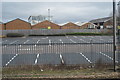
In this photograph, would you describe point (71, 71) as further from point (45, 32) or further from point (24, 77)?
point (45, 32)

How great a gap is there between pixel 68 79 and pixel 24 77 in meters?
1.57

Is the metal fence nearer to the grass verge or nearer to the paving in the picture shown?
the paving

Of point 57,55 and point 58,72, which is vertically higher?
point 57,55

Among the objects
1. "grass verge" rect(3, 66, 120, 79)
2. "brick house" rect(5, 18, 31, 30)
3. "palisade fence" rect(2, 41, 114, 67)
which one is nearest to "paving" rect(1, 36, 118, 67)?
"palisade fence" rect(2, 41, 114, 67)

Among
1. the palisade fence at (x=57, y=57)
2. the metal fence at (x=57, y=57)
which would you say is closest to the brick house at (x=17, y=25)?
the metal fence at (x=57, y=57)

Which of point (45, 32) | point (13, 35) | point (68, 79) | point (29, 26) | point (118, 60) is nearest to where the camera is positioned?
point (68, 79)

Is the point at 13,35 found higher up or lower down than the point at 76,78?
higher up

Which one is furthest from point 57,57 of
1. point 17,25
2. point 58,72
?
point 17,25

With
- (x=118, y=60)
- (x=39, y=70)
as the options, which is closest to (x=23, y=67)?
(x=39, y=70)

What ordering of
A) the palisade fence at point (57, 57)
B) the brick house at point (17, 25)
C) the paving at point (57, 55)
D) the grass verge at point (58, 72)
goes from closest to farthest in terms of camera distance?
1. the grass verge at point (58, 72)
2. the palisade fence at point (57, 57)
3. the paving at point (57, 55)
4. the brick house at point (17, 25)

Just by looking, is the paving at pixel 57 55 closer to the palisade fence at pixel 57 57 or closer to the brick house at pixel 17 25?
the palisade fence at pixel 57 57

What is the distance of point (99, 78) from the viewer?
6504mm

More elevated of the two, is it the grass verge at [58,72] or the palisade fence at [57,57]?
the palisade fence at [57,57]

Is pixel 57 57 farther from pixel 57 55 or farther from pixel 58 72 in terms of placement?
pixel 58 72
